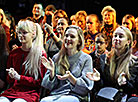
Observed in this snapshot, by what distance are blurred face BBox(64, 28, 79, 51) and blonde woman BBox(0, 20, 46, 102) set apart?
0.38 metres

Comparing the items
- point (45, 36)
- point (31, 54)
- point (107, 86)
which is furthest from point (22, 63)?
point (45, 36)

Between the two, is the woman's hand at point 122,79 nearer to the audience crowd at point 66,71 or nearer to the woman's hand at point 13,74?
the audience crowd at point 66,71

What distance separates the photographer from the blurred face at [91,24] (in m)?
5.54

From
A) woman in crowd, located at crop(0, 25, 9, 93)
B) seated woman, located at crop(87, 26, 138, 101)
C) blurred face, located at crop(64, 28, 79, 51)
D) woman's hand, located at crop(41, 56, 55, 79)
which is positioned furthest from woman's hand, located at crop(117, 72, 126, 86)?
woman in crowd, located at crop(0, 25, 9, 93)

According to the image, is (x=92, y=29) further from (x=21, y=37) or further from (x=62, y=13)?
(x=21, y=37)

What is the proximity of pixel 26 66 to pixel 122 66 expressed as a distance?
1273 millimetres

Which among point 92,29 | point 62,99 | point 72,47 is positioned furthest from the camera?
point 92,29

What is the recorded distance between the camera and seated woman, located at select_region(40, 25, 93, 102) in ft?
11.1

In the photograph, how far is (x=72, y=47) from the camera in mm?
3623

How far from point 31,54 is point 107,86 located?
113cm

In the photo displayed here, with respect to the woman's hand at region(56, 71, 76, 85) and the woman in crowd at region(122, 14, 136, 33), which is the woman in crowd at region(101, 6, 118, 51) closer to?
the woman in crowd at region(122, 14, 136, 33)

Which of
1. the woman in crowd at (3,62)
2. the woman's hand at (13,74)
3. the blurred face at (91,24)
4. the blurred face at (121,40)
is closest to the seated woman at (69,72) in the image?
the woman's hand at (13,74)

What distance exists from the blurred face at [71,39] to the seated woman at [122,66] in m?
0.54

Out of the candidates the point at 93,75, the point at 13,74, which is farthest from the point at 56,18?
the point at 93,75
